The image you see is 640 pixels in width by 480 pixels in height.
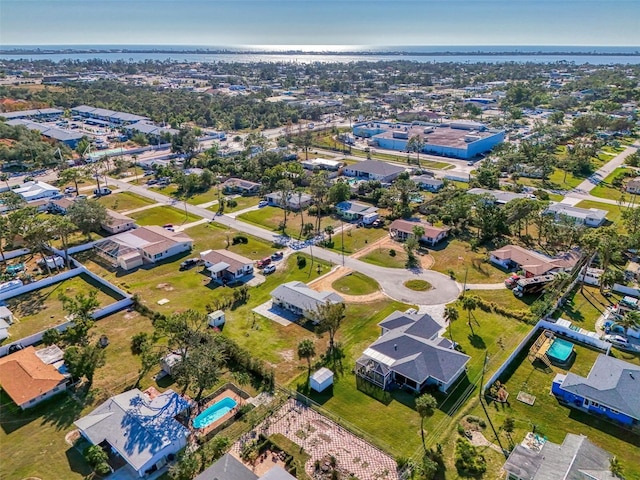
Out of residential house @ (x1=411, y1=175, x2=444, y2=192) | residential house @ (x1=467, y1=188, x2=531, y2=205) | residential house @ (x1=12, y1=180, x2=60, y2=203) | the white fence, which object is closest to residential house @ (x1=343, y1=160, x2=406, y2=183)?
residential house @ (x1=411, y1=175, x2=444, y2=192)

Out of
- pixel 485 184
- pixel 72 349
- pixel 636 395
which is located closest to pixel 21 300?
pixel 72 349

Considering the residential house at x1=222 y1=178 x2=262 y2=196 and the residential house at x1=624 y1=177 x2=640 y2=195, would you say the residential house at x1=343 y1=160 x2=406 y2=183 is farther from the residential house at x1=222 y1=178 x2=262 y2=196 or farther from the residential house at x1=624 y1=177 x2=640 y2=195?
the residential house at x1=624 y1=177 x2=640 y2=195

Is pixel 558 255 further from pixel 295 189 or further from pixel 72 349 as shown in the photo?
pixel 72 349

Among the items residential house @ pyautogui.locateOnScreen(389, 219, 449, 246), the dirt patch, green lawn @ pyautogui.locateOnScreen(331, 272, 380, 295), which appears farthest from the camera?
residential house @ pyautogui.locateOnScreen(389, 219, 449, 246)

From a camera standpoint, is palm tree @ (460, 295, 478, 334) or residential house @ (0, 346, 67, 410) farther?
palm tree @ (460, 295, 478, 334)

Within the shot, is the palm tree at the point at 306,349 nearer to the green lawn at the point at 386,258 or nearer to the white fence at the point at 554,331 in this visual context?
the white fence at the point at 554,331

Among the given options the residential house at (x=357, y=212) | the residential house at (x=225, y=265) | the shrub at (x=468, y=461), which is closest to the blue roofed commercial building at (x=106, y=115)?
the residential house at (x=357, y=212)
